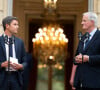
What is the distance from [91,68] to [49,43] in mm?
9220

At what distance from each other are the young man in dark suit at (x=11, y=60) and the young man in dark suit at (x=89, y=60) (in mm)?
705

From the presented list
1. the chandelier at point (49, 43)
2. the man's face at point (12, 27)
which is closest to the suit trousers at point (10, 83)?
the man's face at point (12, 27)

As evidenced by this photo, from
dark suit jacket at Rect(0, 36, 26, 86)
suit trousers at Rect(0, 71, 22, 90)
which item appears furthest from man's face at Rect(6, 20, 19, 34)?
suit trousers at Rect(0, 71, 22, 90)

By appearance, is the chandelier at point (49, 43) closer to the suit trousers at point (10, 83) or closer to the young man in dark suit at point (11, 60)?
the young man in dark suit at point (11, 60)

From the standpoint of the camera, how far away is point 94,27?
5.03 metres

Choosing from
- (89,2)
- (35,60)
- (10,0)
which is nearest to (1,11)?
(10,0)

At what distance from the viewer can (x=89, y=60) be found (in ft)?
15.6

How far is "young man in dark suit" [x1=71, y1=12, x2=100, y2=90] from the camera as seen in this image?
4.79 m

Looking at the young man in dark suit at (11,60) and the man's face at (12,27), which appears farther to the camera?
the man's face at (12,27)

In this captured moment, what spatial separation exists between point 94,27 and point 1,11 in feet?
7.93

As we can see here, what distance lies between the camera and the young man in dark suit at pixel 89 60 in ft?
15.7

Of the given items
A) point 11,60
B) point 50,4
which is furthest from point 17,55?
point 50,4

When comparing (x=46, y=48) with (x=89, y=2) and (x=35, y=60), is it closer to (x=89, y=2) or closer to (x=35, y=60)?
(x=35, y=60)

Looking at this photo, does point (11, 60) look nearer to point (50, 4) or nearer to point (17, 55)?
point (17, 55)
